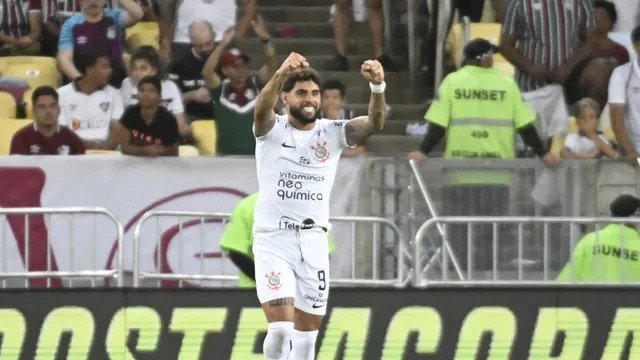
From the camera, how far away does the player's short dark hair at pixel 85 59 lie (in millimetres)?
17031

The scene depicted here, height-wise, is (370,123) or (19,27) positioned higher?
(370,123)

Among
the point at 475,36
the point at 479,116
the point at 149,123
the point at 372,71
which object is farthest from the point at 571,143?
the point at 372,71

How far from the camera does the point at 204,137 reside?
671 inches

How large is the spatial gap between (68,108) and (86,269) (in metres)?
2.04

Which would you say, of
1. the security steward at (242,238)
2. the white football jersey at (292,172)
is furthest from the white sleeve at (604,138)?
the white football jersey at (292,172)

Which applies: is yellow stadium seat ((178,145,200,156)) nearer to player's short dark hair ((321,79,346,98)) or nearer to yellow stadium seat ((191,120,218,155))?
yellow stadium seat ((191,120,218,155))

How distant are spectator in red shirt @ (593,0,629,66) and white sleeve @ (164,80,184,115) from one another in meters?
3.88

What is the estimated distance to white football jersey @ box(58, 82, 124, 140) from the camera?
16.7 m

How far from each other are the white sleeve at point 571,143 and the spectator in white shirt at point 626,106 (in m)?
0.37

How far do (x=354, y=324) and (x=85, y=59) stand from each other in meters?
4.30

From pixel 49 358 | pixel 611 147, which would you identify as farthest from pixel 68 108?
pixel 611 147

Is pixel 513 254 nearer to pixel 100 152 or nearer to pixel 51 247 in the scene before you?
pixel 51 247

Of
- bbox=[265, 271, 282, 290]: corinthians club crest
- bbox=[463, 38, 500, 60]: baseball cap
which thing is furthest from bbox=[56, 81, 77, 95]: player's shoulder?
bbox=[265, 271, 282, 290]: corinthians club crest

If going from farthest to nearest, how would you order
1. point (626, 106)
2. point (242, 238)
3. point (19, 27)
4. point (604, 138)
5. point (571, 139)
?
point (19, 27), point (626, 106), point (604, 138), point (571, 139), point (242, 238)
